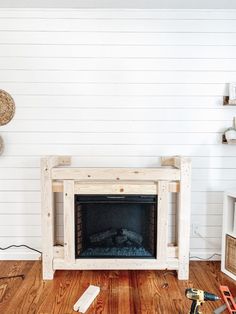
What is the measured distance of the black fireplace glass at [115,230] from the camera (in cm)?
229

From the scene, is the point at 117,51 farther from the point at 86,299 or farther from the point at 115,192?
the point at 86,299

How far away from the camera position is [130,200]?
2.21 metres

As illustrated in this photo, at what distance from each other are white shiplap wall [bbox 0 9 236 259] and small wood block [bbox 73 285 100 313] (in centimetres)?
86

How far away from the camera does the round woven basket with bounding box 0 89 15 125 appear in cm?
254

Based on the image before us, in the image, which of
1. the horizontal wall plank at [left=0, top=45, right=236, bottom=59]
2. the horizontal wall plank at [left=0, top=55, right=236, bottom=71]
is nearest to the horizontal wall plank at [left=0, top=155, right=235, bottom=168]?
the horizontal wall plank at [left=0, top=55, right=236, bottom=71]

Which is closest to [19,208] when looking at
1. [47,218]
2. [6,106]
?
[47,218]

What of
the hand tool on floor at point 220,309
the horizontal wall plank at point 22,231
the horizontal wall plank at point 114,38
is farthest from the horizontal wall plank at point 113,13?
the hand tool on floor at point 220,309

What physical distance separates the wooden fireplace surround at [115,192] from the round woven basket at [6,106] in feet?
2.31

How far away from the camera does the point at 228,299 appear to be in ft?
6.37

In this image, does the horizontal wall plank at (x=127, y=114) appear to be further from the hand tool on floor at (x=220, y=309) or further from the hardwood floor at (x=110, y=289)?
the hand tool on floor at (x=220, y=309)

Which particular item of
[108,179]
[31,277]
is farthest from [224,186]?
[31,277]

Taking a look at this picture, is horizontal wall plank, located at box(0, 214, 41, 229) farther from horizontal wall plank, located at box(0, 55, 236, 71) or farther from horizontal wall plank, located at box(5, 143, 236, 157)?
horizontal wall plank, located at box(0, 55, 236, 71)

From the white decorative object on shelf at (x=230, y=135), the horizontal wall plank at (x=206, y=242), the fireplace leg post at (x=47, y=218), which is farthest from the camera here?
the horizontal wall plank at (x=206, y=242)

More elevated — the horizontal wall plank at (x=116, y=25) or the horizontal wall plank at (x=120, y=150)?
the horizontal wall plank at (x=116, y=25)
